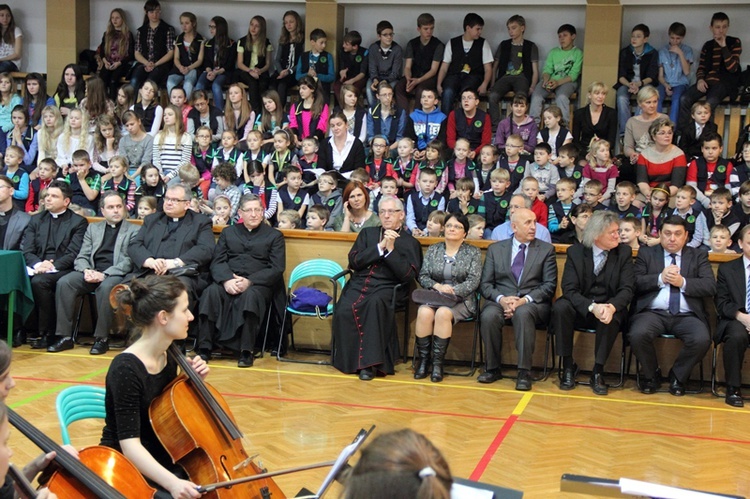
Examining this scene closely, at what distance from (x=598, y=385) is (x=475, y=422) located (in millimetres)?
1378

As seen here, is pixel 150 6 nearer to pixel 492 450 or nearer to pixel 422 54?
pixel 422 54

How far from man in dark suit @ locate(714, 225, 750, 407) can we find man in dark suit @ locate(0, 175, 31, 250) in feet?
19.5

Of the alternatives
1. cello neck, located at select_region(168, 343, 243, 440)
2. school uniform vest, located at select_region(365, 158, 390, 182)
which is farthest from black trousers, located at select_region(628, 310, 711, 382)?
cello neck, located at select_region(168, 343, 243, 440)

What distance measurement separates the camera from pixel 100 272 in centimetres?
784

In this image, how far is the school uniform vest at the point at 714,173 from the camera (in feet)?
29.8

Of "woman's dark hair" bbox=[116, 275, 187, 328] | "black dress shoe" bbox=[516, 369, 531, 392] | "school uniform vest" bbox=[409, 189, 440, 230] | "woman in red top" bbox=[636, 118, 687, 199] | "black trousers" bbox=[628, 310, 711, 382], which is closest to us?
"woman's dark hair" bbox=[116, 275, 187, 328]

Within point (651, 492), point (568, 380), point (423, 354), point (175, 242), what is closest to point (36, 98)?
point (175, 242)

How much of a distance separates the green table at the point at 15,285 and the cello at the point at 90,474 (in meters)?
4.87

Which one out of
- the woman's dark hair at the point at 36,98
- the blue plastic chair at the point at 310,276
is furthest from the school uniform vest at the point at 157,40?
the blue plastic chair at the point at 310,276

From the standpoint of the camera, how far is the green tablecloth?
7512 mm

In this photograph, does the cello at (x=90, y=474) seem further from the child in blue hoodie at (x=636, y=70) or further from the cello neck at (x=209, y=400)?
the child in blue hoodie at (x=636, y=70)

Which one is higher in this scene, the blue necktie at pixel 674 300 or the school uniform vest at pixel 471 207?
the school uniform vest at pixel 471 207

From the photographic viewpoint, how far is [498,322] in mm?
6949

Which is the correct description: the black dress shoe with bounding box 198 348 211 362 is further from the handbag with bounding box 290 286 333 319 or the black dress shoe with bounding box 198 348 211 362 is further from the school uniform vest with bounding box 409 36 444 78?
the school uniform vest with bounding box 409 36 444 78
